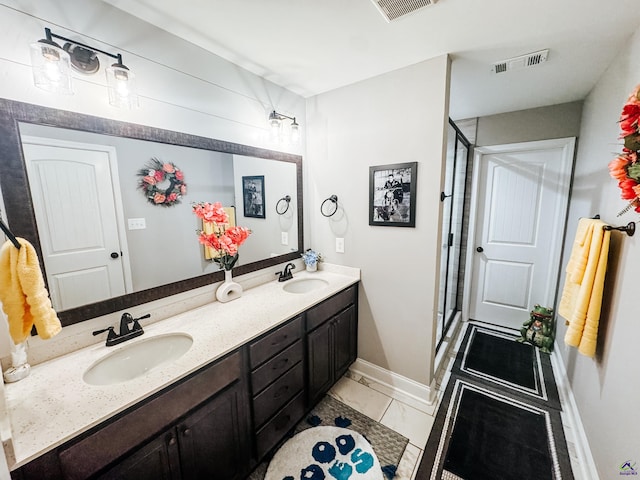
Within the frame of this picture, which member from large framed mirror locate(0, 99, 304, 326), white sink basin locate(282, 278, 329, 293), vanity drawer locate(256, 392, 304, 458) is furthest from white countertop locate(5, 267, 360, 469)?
vanity drawer locate(256, 392, 304, 458)

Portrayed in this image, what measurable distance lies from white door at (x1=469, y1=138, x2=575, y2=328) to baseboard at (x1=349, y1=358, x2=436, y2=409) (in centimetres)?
171

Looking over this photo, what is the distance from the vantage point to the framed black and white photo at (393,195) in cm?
189

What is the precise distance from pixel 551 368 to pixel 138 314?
11.2 feet

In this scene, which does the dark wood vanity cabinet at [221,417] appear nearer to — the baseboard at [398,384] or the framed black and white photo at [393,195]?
the baseboard at [398,384]

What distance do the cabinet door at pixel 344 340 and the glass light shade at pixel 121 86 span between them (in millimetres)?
1816

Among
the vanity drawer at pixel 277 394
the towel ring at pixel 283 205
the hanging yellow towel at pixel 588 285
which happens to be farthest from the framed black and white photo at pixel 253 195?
the hanging yellow towel at pixel 588 285

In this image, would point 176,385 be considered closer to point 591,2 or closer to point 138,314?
point 138,314

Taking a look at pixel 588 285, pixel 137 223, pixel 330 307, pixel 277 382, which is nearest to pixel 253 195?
pixel 137 223

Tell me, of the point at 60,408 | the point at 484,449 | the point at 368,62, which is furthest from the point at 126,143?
the point at 484,449

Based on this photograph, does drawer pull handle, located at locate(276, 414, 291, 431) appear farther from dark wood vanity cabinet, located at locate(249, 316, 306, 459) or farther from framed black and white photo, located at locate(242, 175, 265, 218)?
framed black and white photo, located at locate(242, 175, 265, 218)

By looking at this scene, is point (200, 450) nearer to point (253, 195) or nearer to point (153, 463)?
point (153, 463)

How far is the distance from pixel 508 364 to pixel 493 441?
103 centimetres

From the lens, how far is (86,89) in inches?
47.6

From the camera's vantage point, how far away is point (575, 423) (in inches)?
69.4
